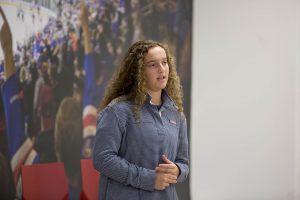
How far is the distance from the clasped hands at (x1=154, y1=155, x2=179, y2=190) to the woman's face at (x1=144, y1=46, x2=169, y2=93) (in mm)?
344

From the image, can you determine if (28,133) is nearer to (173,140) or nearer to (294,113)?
(173,140)

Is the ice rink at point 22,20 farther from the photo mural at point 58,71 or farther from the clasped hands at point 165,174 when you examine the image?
the clasped hands at point 165,174

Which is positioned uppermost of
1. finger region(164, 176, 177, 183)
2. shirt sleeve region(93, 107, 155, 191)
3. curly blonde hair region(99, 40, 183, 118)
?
curly blonde hair region(99, 40, 183, 118)

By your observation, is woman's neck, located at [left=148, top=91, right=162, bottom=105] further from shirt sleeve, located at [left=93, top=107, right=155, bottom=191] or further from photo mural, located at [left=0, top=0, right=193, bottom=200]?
photo mural, located at [left=0, top=0, right=193, bottom=200]

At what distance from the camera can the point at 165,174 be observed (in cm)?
197

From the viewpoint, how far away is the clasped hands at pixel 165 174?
77.0 inches

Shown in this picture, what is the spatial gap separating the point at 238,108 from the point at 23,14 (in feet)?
7.20

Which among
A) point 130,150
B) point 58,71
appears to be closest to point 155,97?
point 130,150

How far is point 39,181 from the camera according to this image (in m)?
3.20

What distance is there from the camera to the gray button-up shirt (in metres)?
1.93

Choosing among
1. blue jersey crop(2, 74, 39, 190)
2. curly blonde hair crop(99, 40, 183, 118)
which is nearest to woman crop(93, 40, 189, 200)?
curly blonde hair crop(99, 40, 183, 118)

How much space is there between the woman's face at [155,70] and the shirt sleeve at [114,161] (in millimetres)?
249

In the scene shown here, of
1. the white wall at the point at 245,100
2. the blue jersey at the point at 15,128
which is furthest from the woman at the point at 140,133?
the white wall at the point at 245,100

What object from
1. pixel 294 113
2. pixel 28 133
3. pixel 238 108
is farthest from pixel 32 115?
pixel 294 113
